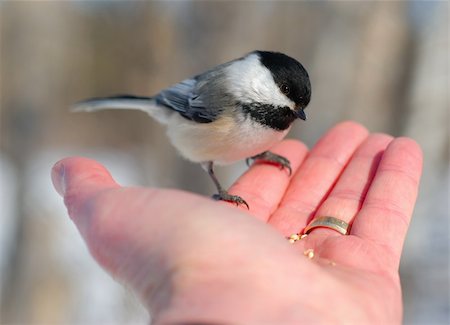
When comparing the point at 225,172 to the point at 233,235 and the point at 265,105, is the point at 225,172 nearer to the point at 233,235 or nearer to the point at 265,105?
the point at 265,105

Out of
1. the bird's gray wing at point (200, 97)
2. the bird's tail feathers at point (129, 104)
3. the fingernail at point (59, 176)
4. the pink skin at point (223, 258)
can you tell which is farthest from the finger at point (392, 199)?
the bird's tail feathers at point (129, 104)

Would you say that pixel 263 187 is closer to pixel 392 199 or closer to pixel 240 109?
pixel 240 109

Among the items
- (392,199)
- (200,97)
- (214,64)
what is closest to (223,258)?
(392,199)

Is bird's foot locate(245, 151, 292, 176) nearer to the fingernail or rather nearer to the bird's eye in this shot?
the bird's eye

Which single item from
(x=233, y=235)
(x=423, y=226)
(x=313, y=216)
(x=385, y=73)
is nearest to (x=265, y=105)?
(x=313, y=216)

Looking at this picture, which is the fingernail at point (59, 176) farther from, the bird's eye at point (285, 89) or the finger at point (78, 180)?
the bird's eye at point (285, 89)
